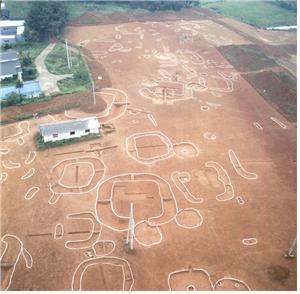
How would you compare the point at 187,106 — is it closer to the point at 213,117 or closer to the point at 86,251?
the point at 213,117

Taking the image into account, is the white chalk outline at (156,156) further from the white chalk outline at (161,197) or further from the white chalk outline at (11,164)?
the white chalk outline at (11,164)

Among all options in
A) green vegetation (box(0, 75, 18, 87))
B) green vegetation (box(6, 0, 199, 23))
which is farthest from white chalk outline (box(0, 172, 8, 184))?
green vegetation (box(6, 0, 199, 23))

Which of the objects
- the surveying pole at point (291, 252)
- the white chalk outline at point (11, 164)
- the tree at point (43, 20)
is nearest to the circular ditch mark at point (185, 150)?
→ the surveying pole at point (291, 252)

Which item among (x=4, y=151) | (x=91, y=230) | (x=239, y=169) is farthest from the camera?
(x=4, y=151)

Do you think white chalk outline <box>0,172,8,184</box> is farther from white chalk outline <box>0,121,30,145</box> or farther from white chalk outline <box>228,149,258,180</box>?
white chalk outline <box>228,149,258,180</box>

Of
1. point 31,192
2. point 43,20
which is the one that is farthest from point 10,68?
point 31,192

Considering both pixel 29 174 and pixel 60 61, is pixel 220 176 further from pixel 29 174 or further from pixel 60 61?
pixel 60 61
